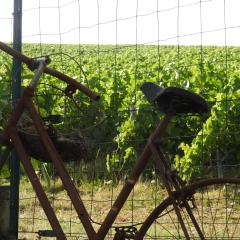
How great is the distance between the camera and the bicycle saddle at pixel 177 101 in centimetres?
330

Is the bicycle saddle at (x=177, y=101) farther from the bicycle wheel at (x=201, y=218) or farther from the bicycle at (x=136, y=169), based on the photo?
the bicycle wheel at (x=201, y=218)

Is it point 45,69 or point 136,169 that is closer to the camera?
point 136,169

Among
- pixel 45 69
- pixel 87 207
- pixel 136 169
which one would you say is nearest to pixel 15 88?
pixel 45 69

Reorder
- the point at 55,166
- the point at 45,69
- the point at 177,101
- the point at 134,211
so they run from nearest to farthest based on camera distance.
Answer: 1. the point at 177,101
2. the point at 55,166
3. the point at 45,69
4. the point at 134,211

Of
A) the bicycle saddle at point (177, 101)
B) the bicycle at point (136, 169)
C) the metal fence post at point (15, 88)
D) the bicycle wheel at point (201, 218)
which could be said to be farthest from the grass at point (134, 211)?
the bicycle saddle at point (177, 101)

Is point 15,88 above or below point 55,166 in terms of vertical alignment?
above

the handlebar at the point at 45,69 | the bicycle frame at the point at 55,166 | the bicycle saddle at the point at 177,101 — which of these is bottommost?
the bicycle frame at the point at 55,166

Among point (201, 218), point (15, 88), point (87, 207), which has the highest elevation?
point (15, 88)

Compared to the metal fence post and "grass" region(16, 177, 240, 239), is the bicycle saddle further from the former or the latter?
the metal fence post

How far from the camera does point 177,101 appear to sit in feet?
11.1

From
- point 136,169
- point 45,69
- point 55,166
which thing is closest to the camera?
point 136,169

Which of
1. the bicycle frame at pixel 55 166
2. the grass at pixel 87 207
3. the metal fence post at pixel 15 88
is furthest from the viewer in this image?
the grass at pixel 87 207

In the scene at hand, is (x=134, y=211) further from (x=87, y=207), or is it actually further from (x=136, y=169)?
(x=136, y=169)

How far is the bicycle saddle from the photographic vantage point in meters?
3.30
